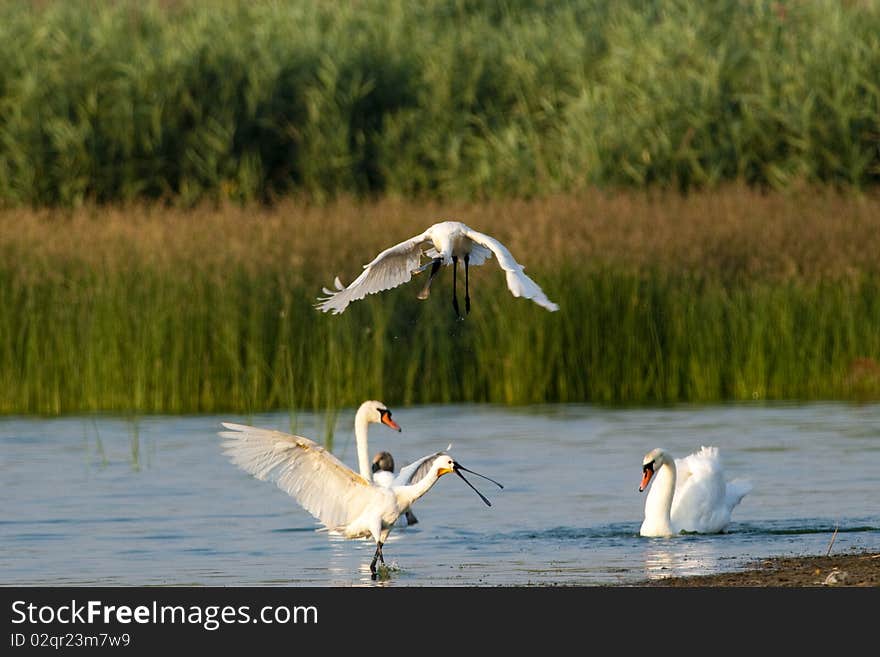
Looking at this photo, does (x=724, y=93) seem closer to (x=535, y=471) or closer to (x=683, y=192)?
(x=683, y=192)

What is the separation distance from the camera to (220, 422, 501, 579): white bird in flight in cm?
1023

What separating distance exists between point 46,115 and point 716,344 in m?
12.2

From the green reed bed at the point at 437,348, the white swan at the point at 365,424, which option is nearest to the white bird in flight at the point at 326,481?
the white swan at the point at 365,424

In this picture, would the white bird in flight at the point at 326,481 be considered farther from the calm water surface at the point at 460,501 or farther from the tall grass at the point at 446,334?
the tall grass at the point at 446,334

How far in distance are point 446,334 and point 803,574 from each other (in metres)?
7.69

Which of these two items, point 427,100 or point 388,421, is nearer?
point 388,421

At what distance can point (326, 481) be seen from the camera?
10586 mm

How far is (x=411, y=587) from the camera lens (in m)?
9.58

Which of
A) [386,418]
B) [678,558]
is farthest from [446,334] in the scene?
[678,558]

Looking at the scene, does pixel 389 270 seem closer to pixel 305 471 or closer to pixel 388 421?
pixel 305 471

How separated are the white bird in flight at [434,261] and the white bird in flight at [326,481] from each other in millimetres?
804

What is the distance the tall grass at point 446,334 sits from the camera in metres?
16.3

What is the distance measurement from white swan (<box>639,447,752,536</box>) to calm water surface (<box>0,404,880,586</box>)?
0.51ft

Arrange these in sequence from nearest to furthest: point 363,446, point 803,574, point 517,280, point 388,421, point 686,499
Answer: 1. point 517,280
2. point 803,574
3. point 388,421
4. point 686,499
5. point 363,446
